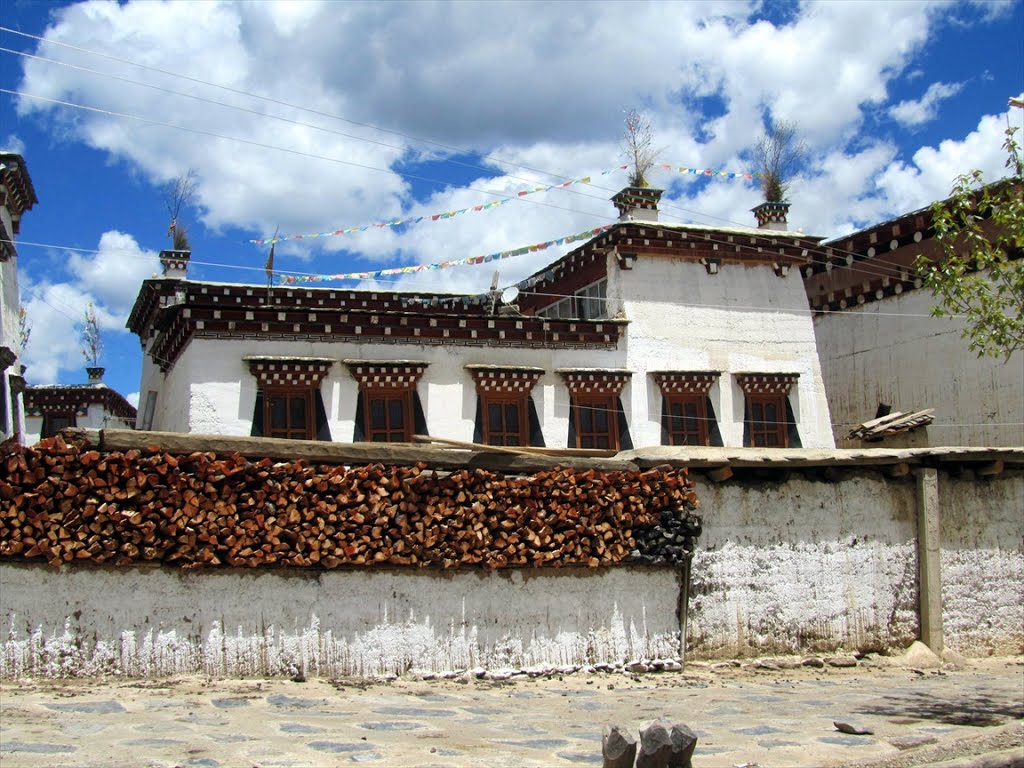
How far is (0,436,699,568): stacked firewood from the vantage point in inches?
321

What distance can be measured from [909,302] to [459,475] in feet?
57.1

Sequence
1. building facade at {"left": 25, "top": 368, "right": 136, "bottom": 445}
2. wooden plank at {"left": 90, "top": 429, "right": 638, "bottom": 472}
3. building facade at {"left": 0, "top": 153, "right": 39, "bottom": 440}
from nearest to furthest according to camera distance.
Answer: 1. wooden plank at {"left": 90, "top": 429, "right": 638, "bottom": 472}
2. building facade at {"left": 0, "top": 153, "right": 39, "bottom": 440}
3. building facade at {"left": 25, "top": 368, "right": 136, "bottom": 445}

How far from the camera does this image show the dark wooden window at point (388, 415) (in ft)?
66.1

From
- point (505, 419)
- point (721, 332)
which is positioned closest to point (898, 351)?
point (721, 332)

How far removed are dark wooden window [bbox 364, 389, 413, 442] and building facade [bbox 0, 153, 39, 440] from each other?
10.9m

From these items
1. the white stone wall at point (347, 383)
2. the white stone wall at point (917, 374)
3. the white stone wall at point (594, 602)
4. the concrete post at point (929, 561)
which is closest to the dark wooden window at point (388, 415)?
the white stone wall at point (347, 383)

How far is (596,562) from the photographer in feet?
33.7

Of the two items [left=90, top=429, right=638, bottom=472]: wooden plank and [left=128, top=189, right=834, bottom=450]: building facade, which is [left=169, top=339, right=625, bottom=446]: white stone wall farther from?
[left=90, top=429, right=638, bottom=472]: wooden plank

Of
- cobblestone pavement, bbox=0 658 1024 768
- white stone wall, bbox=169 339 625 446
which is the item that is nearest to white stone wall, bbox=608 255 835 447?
white stone wall, bbox=169 339 625 446

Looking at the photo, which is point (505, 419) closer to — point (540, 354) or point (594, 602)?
point (540, 354)

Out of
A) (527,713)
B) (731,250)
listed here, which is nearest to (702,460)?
(527,713)

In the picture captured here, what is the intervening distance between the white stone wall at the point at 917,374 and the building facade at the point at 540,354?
5.19 ft

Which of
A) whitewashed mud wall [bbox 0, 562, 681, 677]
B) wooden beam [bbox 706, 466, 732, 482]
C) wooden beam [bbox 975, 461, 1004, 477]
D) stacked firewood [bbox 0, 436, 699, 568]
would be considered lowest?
whitewashed mud wall [bbox 0, 562, 681, 677]

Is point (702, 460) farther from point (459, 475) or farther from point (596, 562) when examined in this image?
point (459, 475)
